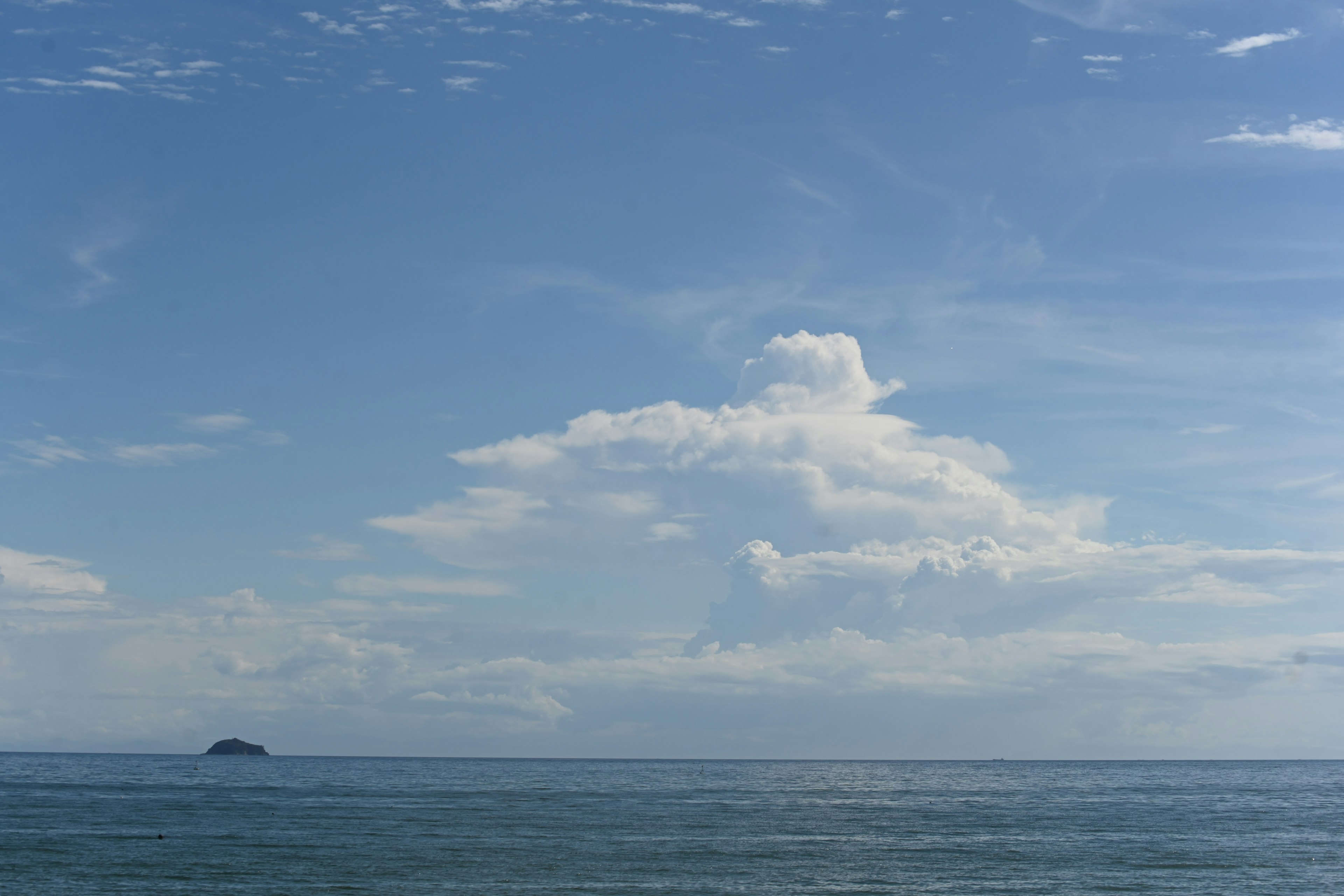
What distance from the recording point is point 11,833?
88.7 metres

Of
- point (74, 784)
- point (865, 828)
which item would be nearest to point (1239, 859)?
point (865, 828)

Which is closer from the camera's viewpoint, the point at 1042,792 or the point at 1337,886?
the point at 1337,886

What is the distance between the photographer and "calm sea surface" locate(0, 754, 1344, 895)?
210 feet

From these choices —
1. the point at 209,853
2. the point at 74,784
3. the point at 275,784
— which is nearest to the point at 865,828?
the point at 209,853

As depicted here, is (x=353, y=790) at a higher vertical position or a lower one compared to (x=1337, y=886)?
lower

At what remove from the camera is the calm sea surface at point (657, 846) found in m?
63.9

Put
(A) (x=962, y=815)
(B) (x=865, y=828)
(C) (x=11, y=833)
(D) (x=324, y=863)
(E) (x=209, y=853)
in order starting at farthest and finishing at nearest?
(A) (x=962, y=815) < (B) (x=865, y=828) < (C) (x=11, y=833) < (E) (x=209, y=853) < (D) (x=324, y=863)

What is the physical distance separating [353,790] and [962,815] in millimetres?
107938

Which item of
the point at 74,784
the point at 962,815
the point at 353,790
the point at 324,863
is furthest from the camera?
the point at 74,784

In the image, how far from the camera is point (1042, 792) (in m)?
182

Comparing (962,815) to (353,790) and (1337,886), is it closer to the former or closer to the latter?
(1337,886)

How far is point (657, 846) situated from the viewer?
83062mm

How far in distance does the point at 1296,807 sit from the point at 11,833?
163 metres

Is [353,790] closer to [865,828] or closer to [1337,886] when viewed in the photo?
[865,828]
